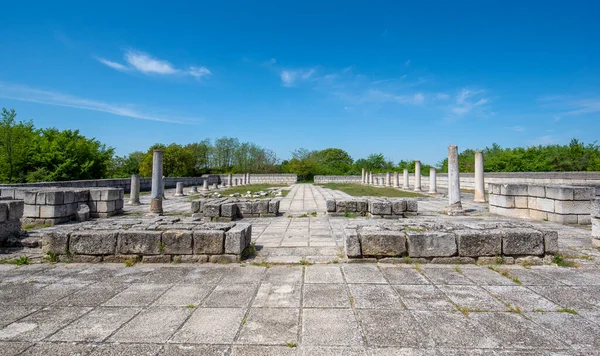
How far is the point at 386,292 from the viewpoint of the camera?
3799mm

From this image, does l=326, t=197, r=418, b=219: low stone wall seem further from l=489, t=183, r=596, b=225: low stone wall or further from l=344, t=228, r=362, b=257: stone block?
l=344, t=228, r=362, b=257: stone block

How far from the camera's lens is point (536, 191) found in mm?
10109

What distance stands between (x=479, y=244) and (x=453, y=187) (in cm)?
748

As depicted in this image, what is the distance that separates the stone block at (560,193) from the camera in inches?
351

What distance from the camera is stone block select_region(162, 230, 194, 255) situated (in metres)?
5.25

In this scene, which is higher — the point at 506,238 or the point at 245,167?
the point at 245,167

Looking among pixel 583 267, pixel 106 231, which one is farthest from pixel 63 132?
pixel 583 267

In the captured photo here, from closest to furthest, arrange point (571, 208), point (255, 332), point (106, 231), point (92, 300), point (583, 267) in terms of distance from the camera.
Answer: point (255, 332), point (92, 300), point (583, 267), point (106, 231), point (571, 208)

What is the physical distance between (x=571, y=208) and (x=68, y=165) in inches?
1319

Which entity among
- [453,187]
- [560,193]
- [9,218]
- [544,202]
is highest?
[453,187]

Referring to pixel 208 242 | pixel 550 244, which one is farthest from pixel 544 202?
pixel 208 242

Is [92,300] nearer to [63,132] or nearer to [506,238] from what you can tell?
[506,238]

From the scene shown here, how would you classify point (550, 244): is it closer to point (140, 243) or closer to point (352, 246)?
point (352, 246)

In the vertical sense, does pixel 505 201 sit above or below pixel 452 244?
above
